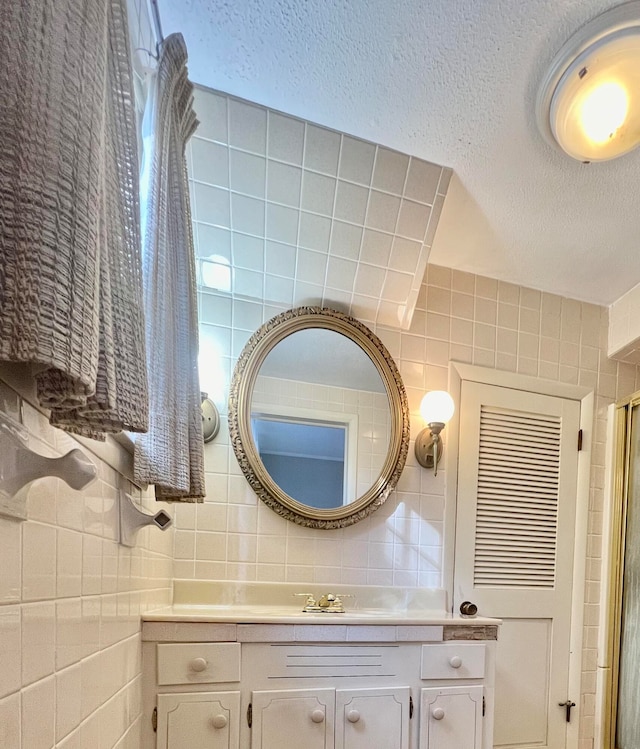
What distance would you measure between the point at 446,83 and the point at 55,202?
1.38m

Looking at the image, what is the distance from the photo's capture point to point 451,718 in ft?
5.39

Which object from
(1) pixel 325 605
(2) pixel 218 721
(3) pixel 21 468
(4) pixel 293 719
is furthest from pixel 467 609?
(3) pixel 21 468

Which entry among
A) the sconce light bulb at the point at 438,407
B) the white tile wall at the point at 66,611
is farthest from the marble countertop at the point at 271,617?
the sconce light bulb at the point at 438,407

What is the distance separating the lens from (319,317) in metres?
2.01

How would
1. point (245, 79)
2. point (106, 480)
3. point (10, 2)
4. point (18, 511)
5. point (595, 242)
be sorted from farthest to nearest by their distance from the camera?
point (595, 242), point (245, 79), point (106, 480), point (18, 511), point (10, 2)

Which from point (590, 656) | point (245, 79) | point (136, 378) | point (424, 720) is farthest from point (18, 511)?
point (590, 656)

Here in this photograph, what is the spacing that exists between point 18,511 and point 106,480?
394 millimetres

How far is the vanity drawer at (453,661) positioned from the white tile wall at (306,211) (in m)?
1.14

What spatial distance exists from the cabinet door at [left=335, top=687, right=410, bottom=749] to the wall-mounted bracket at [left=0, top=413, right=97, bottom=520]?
50.0 inches

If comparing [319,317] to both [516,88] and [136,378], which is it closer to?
[516,88]

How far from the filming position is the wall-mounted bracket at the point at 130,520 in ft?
3.66

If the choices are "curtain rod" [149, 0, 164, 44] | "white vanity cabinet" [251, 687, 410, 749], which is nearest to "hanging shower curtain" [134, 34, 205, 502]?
"curtain rod" [149, 0, 164, 44]

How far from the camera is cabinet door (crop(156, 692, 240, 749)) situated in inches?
56.1

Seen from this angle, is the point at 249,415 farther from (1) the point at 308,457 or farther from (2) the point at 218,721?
(2) the point at 218,721
